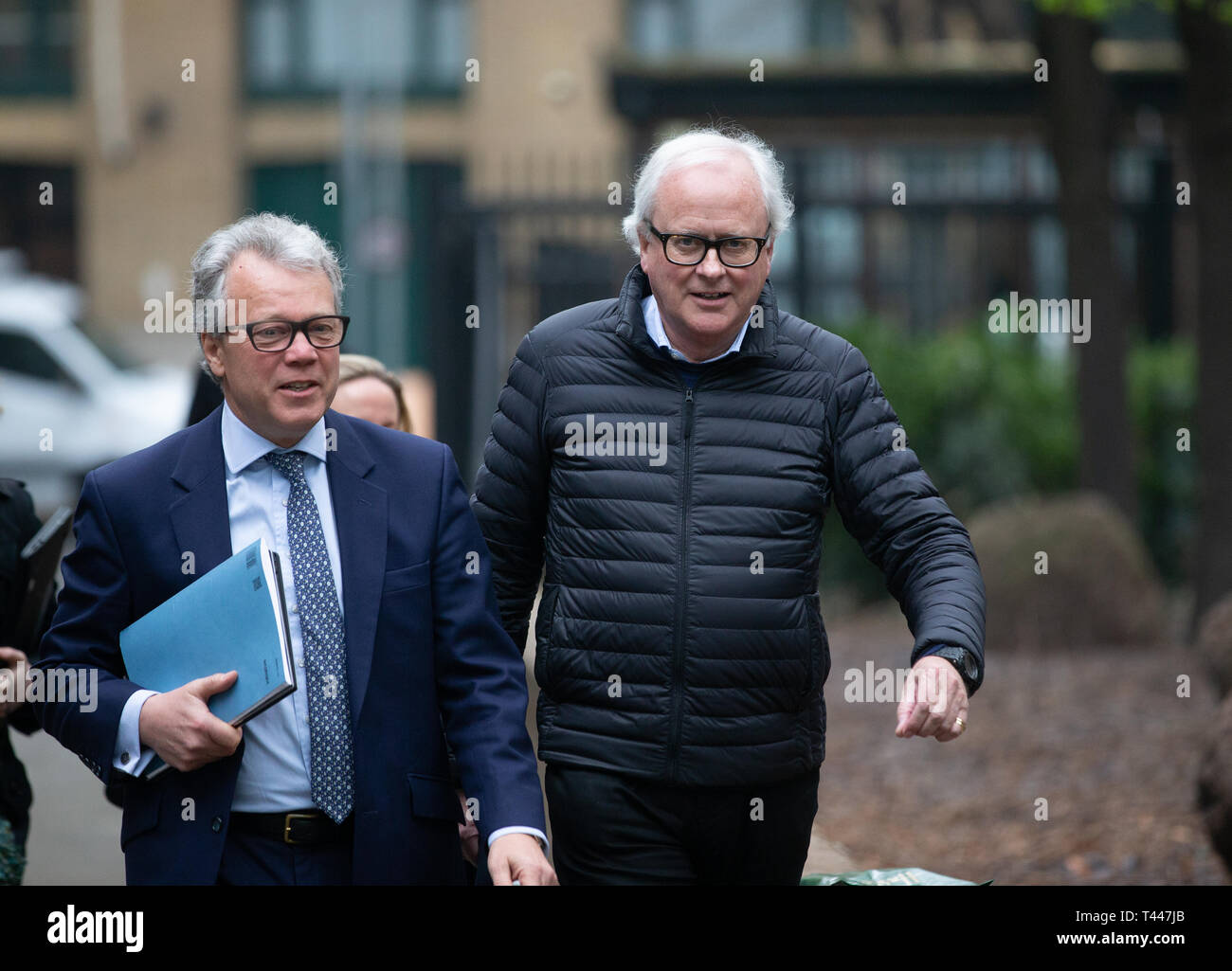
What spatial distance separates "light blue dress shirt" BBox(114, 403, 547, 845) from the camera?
3.05 metres

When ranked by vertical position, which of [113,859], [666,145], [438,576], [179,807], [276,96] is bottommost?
[113,859]

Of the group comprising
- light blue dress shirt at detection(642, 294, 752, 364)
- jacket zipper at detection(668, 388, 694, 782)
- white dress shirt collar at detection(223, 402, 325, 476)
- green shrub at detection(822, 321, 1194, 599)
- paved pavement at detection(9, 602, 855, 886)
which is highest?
light blue dress shirt at detection(642, 294, 752, 364)

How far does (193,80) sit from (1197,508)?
2454cm

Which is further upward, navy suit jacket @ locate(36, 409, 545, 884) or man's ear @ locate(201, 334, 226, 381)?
man's ear @ locate(201, 334, 226, 381)

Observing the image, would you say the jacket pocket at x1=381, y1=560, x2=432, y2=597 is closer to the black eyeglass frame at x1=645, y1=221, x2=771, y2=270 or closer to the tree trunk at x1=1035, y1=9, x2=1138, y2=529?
the black eyeglass frame at x1=645, y1=221, x2=771, y2=270

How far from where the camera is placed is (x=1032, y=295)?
15.5 m

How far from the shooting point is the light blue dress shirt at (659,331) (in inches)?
139

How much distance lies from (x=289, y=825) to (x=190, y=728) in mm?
262

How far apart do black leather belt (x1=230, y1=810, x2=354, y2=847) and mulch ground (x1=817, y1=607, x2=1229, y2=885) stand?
3.47 m

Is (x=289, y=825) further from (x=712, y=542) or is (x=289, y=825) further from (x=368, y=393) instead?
(x=368, y=393)

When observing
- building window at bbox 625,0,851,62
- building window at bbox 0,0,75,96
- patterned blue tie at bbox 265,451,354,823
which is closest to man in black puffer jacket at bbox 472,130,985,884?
patterned blue tie at bbox 265,451,354,823

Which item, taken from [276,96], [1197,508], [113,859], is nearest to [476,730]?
[113,859]

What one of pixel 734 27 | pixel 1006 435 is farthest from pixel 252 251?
pixel 734 27
